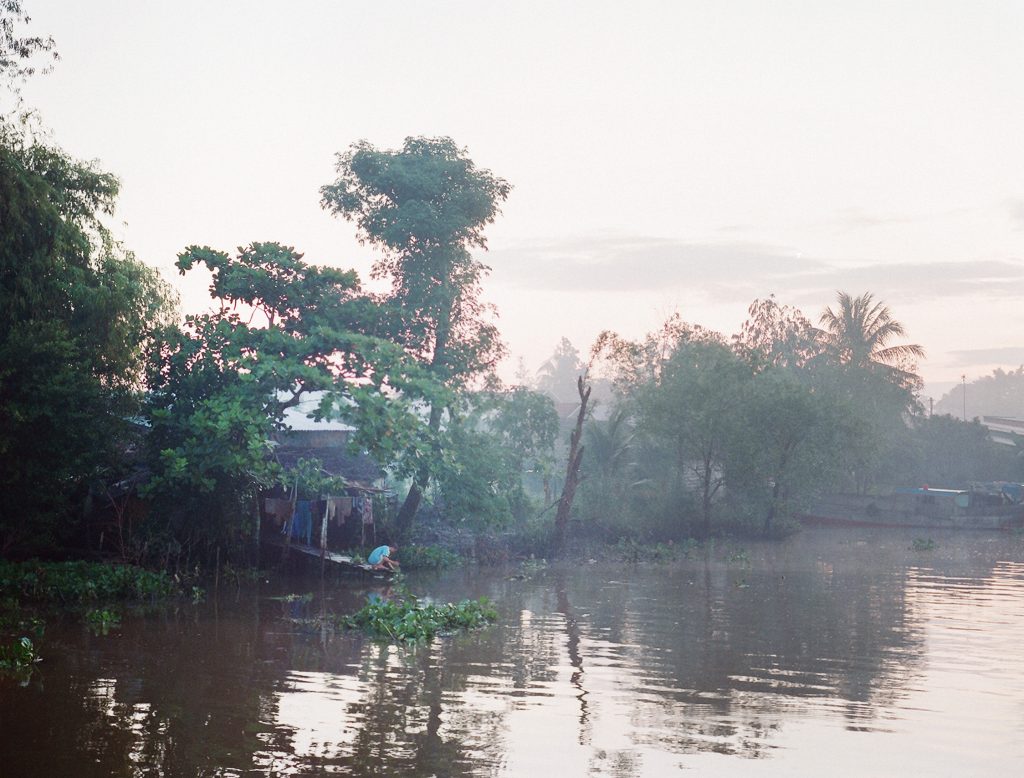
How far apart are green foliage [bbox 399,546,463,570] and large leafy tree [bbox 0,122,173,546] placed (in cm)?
798

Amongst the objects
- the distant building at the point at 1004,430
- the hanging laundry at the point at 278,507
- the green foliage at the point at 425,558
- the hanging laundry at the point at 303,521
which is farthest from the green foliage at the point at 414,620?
the distant building at the point at 1004,430

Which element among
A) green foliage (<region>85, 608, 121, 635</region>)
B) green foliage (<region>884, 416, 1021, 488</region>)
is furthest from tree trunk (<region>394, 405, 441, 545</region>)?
green foliage (<region>884, 416, 1021, 488</region>)

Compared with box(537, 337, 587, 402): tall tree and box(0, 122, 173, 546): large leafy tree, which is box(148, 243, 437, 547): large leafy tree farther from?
box(537, 337, 587, 402): tall tree

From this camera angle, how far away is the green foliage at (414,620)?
Answer: 16.4m

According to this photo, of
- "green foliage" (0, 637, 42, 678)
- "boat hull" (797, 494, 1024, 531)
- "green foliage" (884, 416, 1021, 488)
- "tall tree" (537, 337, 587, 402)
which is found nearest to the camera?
"green foliage" (0, 637, 42, 678)

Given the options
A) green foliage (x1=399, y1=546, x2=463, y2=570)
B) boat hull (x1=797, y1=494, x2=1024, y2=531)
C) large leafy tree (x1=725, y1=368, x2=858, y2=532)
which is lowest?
green foliage (x1=399, y1=546, x2=463, y2=570)

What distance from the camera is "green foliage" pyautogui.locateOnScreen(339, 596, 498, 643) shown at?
16359 mm

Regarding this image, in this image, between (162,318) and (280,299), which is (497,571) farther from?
(162,318)

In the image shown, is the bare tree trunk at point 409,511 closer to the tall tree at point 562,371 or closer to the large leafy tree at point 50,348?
the large leafy tree at point 50,348

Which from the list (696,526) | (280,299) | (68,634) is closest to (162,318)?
(280,299)

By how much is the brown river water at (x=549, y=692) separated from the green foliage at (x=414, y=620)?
0.46 meters

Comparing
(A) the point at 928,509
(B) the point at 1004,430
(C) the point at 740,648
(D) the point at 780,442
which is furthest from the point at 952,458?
(C) the point at 740,648

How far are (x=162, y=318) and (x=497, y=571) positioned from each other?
→ 451 inches

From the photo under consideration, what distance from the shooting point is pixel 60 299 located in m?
22.0
